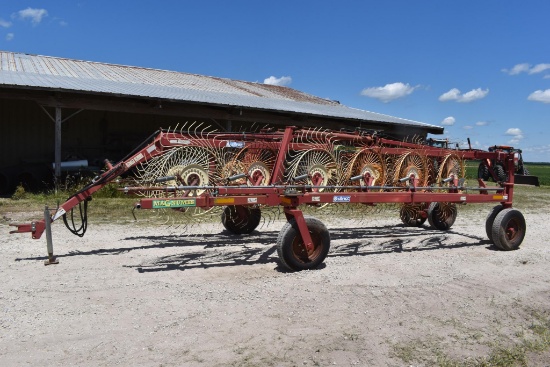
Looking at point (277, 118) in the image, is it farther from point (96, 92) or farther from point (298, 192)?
point (298, 192)

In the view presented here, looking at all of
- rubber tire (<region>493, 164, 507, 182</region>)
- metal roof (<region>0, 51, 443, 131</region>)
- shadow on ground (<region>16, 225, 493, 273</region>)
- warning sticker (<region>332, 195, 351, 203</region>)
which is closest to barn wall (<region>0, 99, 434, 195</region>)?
metal roof (<region>0, 51, 443, 131</region>)

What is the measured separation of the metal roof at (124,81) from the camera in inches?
568

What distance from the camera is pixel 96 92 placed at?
45.9 ft

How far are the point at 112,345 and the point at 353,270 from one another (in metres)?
3.47

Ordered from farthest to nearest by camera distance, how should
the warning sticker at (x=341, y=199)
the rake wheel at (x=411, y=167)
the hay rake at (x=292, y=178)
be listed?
the rake wheel at (x=411, y=167), the warning sticker at (x=341, y=199), the hay rake at (x=292, y=178)

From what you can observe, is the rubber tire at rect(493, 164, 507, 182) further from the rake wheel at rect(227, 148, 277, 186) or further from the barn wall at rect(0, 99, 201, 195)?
the barn wall at rect(0, 99, 201, 195)

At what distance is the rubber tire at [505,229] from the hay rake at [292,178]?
0.02 meters

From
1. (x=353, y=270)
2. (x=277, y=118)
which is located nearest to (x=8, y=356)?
(x=353, y=270)

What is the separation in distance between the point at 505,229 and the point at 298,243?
3.96m

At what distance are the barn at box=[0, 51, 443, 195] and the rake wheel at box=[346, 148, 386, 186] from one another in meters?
6.37

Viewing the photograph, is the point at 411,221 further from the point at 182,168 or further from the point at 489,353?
the point at 489,353

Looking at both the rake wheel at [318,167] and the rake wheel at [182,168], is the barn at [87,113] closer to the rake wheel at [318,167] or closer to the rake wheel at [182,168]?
the rake wheel at [318,167]

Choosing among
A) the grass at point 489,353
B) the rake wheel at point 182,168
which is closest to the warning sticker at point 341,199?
the rake wheel at point 182,168

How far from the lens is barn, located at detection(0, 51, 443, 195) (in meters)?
14.4
